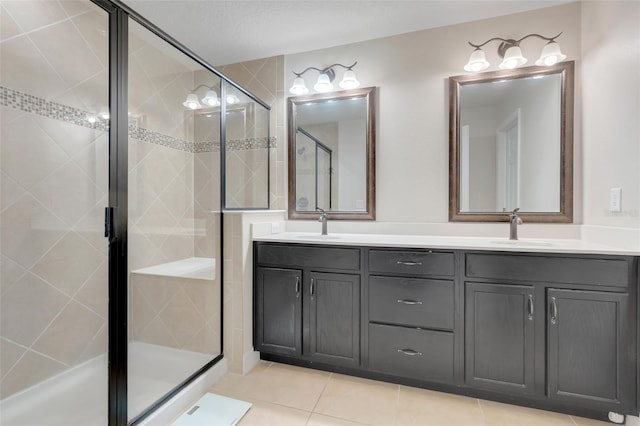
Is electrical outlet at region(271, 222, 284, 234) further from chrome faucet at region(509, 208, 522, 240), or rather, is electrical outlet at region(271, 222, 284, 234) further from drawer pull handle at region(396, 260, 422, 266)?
chrome faucet at region(509, 208, 522, 240)

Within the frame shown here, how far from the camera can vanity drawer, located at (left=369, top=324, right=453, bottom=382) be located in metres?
1.70

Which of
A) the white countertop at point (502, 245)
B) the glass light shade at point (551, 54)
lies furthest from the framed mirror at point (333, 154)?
the glass light shade at point (551, 54)

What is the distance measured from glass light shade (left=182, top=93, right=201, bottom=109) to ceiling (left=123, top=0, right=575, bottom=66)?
546 mm

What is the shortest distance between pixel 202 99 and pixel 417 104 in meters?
1.57

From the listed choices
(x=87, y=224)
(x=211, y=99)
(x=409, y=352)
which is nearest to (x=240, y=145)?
(x=211, y=99)

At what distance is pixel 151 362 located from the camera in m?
1.67

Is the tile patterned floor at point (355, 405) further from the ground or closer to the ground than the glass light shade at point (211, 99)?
closer to the ground

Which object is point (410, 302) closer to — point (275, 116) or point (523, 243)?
point (523, 243)

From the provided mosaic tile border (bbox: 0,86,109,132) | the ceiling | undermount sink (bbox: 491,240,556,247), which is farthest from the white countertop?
the ceiling

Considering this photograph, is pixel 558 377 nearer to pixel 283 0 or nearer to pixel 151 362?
pixel 151 362

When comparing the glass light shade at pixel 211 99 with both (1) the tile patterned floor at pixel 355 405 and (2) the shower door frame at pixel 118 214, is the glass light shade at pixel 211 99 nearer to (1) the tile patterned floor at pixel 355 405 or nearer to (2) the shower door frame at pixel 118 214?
(2) the shower door frame at pixel 118 214

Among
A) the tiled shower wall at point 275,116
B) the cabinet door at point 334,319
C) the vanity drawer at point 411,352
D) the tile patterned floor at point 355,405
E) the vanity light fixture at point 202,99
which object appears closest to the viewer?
the tile patterned floor at point 355,405

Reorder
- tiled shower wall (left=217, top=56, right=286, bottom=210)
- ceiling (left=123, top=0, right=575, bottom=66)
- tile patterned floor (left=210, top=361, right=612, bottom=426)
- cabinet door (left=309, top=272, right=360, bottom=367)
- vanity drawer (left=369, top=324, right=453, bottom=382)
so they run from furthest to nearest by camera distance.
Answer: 1. tiled shower wall (left=217, top=56, right=286, bottom=210)
2. ceiling (left=123, top=0, right=575, bottom=66)
3. cabinet door (left=309, top=272, right=360, bottom=367)
4. vanity drawer (left=369, top=324, right=453, bottom=382)
5. tile patterned floor (left=210, top=361, right=612, bottom=426)

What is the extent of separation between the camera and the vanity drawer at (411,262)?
1.71 m
